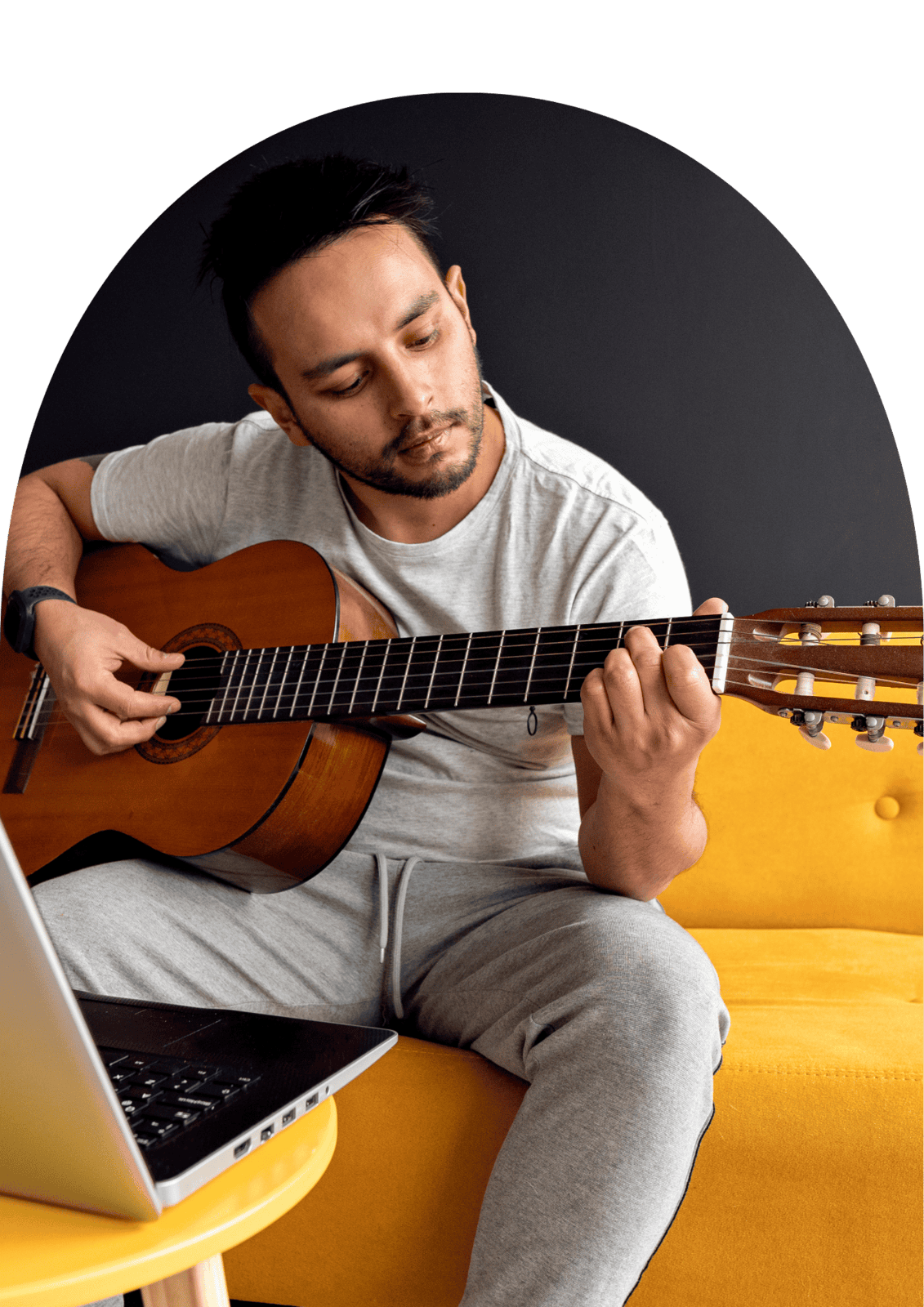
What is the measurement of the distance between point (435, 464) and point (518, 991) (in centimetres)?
52

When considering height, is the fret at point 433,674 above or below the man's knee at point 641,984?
above

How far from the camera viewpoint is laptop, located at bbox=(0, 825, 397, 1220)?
1.20 feet

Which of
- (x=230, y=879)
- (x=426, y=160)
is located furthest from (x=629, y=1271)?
(x=426, y=160)

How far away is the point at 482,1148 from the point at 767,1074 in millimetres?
285

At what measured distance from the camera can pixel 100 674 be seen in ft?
3.58

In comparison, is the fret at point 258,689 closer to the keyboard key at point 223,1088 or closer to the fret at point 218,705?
the fret at point 218,705

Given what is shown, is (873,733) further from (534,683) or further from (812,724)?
(534,683)

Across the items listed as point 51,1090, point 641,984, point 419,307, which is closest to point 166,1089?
point 51,1090

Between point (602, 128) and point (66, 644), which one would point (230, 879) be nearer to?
point (66, 644)

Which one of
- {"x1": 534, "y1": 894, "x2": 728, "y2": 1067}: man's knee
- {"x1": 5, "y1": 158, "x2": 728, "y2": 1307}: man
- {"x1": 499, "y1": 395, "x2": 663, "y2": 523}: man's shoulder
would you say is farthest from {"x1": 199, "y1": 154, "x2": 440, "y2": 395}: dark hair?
{"x1": 534, "y1": 894, "x2": 728, "y2": 1067}: man's knee

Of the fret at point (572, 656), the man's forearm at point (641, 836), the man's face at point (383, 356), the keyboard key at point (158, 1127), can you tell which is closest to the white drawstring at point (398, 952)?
the man's forearm at point (641, 836)

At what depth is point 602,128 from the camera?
923 millimetres

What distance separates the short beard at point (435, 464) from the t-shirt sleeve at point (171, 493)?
0.20m

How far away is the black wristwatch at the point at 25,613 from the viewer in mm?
1208
